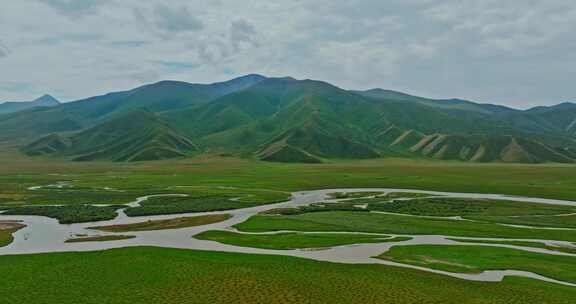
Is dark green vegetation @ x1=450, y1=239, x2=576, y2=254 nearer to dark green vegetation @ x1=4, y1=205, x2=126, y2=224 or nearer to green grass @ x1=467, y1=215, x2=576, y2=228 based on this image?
green grass @ x1=467, y1=215, x2=576, y2=228

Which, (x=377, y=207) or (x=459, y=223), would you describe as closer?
(x=459, y=223)

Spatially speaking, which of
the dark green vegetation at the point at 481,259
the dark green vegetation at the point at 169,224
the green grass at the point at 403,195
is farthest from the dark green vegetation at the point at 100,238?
the green grass at the point at 403,195

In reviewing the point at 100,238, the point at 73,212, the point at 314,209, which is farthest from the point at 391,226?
the point at 73,212

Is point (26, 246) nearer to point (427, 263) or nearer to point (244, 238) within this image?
point (244, 238)

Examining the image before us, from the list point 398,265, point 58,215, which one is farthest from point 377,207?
point 58,215

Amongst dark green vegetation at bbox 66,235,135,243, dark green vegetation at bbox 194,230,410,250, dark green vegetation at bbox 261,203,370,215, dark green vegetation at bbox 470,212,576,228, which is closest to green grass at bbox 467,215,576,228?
dark green vegetation at bbox 470,212,576,228

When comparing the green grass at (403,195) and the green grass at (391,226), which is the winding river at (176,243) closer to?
the green grass at (391,226)

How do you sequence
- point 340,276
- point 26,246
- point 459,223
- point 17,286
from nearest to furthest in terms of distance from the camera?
point 17,286
point 340,276
point 26,246
point 459,223
